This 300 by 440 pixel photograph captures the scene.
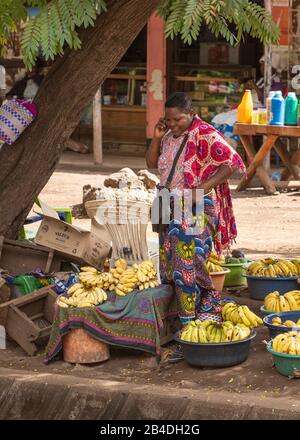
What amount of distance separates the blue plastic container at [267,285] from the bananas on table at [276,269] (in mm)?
58

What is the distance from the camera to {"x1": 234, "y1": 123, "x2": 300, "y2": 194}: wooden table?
14.2 m

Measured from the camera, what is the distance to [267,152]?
14906 mm

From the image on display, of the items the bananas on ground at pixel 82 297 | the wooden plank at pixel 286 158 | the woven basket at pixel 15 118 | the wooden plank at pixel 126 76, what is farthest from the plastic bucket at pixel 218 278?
the wooden plank at pixel 126 76

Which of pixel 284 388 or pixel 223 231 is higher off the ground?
pixel 223 231

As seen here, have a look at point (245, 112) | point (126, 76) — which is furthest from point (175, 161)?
point (126, 76)

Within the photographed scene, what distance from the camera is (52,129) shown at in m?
8.57

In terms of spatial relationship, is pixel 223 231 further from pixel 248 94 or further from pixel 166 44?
pixel 166 44

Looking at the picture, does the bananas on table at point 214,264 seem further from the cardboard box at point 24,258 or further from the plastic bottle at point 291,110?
the plastic bottle at point 291,110

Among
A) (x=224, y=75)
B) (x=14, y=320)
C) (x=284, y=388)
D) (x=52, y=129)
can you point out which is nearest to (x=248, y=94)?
(x=224, y=75)

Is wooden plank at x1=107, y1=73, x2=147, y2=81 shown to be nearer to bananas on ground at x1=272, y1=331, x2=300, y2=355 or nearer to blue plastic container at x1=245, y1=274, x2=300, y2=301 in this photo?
blue plastic container at x1=245, y1=274, x2=300, y2=301

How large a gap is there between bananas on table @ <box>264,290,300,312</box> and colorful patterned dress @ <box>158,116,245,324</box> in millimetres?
475

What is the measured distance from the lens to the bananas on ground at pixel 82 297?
24.7ft

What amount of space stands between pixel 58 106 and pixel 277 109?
6.10 metres

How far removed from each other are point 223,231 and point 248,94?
6957 mm
